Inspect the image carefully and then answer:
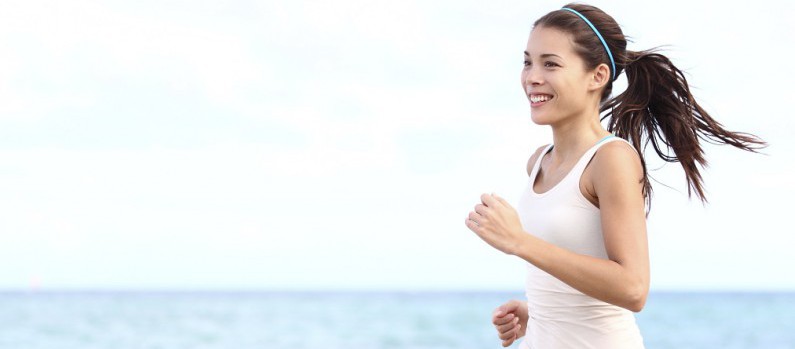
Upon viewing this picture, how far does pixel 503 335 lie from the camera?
108 inches

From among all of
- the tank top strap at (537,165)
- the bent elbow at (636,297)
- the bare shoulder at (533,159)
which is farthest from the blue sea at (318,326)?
the bent elbow at (636,297)

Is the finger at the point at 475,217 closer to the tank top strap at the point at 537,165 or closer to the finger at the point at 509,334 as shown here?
the tank top strap at the point at 537,165

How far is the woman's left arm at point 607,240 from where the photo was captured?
2117 mm

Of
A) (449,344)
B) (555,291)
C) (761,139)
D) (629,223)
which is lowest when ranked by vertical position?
(449,344)

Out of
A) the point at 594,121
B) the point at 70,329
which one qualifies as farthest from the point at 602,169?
the point at 70,329

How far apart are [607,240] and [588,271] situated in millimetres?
119

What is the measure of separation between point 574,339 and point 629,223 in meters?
0.37

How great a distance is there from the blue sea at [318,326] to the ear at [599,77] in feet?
34.0

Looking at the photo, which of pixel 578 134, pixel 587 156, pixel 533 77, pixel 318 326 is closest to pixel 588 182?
pixel 587 156

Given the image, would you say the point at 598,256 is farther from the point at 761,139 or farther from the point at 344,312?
the point at 344,312

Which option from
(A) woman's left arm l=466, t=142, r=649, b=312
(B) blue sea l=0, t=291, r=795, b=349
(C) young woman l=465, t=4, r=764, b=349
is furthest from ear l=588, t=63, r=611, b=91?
(B) blue sea l=0, t=291, r=795, b=349

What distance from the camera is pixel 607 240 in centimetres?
222

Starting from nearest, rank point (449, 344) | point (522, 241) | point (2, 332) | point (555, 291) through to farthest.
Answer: point (522, 241), point (555, 291), point (449, 344), point (2, 332)

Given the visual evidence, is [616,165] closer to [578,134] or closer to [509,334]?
[578,134]
